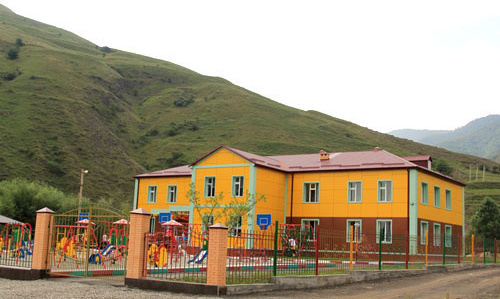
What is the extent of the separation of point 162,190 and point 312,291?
25717mm

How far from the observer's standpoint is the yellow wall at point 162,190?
38438mm

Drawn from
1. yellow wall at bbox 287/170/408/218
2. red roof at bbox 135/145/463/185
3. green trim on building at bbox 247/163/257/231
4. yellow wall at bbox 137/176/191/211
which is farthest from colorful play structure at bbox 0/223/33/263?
yellow wall at bbox 287/170/408/218

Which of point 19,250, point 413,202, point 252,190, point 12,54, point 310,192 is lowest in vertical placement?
point 19,250

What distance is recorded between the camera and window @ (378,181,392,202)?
3162cm

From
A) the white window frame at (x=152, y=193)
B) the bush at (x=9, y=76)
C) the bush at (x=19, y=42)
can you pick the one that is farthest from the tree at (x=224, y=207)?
the bush at (x=19, y=42)

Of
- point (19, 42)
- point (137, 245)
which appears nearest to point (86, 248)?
point (137, 245)

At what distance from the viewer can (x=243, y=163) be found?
1329 inches

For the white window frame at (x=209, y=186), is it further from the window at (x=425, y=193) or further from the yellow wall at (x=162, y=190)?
the window at (x=425, y=193)

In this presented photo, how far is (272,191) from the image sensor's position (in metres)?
34.3

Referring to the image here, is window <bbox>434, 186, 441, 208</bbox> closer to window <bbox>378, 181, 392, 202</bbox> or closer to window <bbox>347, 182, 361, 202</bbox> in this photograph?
window <bbox>378, 181, 392, 202</bbox>

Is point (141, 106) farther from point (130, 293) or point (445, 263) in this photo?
point (130, 293)

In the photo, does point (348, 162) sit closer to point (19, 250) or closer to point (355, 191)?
point (355, 191)

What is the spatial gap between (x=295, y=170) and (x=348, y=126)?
9131 cm

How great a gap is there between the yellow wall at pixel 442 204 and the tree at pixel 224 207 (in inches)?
387
